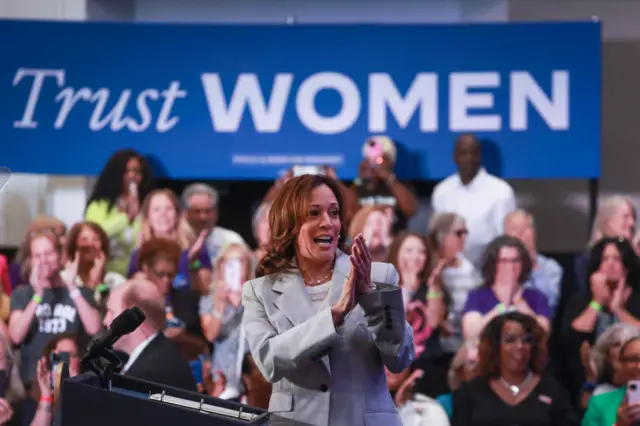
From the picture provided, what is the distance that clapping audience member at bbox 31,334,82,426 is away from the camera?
4.74 meters

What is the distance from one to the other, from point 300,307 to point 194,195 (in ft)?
13.8

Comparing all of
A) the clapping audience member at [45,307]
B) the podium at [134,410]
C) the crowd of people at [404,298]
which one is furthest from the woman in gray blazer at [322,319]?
the clapping audience member at [45,307]

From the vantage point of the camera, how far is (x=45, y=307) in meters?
5.63

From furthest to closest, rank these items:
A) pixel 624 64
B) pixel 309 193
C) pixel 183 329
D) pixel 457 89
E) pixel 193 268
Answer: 1. pixel 624 64
2. pixel 457 89
3. pixel 193 268
4. pixel 183 329
5. pixel 309 193

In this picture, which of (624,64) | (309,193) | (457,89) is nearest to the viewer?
(309,193)

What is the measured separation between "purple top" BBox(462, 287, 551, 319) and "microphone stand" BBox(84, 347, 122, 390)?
3650 millimetres

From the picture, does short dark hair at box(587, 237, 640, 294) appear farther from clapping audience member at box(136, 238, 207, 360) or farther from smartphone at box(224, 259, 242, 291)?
clapping audience member at box(136, 238, 207, 360)

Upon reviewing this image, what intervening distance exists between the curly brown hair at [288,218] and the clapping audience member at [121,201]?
Answer: 3.95 m

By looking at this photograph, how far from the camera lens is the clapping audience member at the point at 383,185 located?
6.28 meters

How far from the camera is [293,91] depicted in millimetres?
6984

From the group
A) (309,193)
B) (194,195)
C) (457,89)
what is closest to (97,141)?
(194,195)

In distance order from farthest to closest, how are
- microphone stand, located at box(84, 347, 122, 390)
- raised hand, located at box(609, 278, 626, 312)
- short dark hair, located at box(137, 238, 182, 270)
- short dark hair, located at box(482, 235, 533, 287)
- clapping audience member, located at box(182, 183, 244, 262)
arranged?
clapping audience member, located at box(182, 183, 244, 262), short dark hair, located at box(137, 238, 182, 270), short dark hair, located at box(482, 235, 533, 287), raised hand, located at box(609, 278, 626, 312), microphone stand, located at box(84, 347, 122, 390)

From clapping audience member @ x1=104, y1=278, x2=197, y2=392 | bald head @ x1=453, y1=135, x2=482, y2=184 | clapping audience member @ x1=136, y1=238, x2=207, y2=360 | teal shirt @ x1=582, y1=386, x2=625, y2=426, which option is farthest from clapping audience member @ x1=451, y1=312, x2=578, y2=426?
bald head @ x1=453, y1=135, x2=482, y2=184

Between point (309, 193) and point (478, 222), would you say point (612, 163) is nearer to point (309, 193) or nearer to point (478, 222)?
point (478, 222)
